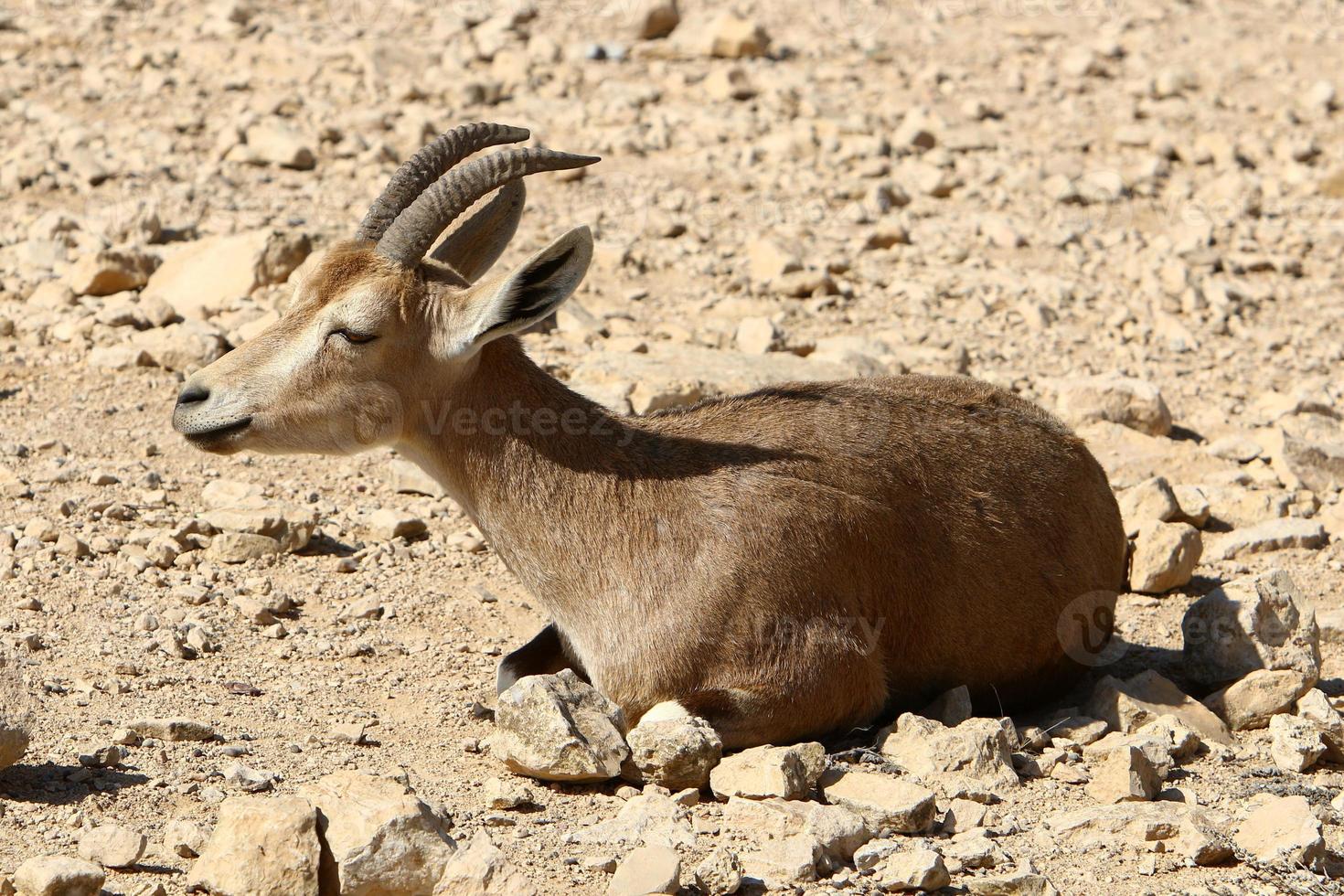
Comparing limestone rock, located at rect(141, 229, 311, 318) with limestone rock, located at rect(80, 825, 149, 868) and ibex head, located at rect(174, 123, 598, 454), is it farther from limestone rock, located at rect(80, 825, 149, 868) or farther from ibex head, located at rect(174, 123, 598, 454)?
limestone rock, located at rect(80, 825, 149, 868)

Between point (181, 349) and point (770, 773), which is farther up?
point (770, 773)

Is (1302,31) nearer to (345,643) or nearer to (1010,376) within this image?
(1010,376)

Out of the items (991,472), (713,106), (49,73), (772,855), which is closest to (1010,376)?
(991,472)

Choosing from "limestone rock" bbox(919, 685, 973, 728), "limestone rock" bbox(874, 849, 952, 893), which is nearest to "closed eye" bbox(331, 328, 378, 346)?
"limestone rock" bbox(919, 685, 973, 728)

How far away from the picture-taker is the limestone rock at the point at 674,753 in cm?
667

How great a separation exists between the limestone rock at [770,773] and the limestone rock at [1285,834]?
1.73 metres

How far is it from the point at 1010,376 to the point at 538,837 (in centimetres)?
720

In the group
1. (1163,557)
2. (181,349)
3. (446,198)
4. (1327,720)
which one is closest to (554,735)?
(446,198)

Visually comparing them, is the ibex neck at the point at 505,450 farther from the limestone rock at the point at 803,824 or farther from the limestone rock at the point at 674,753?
the limestone rock at the point at 803,824

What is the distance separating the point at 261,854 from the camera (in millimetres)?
5418

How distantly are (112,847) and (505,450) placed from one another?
2.62 m

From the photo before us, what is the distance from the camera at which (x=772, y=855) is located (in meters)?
6.00

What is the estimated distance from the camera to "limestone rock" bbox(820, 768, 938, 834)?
6316 millimetres

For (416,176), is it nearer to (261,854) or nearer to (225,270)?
(261,854)
